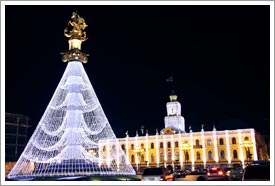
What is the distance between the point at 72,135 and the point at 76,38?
8.64 m

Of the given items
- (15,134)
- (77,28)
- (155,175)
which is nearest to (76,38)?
(77,28)

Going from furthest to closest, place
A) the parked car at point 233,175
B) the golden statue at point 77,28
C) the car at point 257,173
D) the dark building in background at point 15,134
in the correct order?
the dark building in background at point 15,134 < the golden statue at point 77,28 < the parked car at point 233,175 < the car at point 257,173

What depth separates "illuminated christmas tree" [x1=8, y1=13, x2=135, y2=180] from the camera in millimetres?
23328

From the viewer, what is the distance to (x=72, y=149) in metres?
23.7

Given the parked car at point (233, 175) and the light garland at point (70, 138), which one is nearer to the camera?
the parked car at point (233, 175)

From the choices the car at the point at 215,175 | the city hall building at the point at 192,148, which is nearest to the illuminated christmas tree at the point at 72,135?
the car at the point at 215,175

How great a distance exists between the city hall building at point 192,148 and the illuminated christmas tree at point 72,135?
76.4 ft

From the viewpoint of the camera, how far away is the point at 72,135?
24344 millimetres

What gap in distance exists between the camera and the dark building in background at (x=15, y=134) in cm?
5488

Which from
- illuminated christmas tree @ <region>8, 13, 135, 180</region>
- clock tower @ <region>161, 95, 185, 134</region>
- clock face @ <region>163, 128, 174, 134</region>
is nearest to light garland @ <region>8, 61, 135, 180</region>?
illuminated christmas tree @ <region>8, 13, 135, 180</region>

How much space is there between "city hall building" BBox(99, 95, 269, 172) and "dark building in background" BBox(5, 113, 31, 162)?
17.9 meters

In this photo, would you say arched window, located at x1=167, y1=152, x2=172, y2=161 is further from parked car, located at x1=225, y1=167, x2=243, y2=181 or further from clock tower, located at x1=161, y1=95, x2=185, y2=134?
parked car, located at x1=225, y1=167, x2=243, y2=181

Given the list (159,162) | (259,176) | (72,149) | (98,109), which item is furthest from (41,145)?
(159,162)

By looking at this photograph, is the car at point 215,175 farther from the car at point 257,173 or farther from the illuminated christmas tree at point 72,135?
the car at point 257,173
